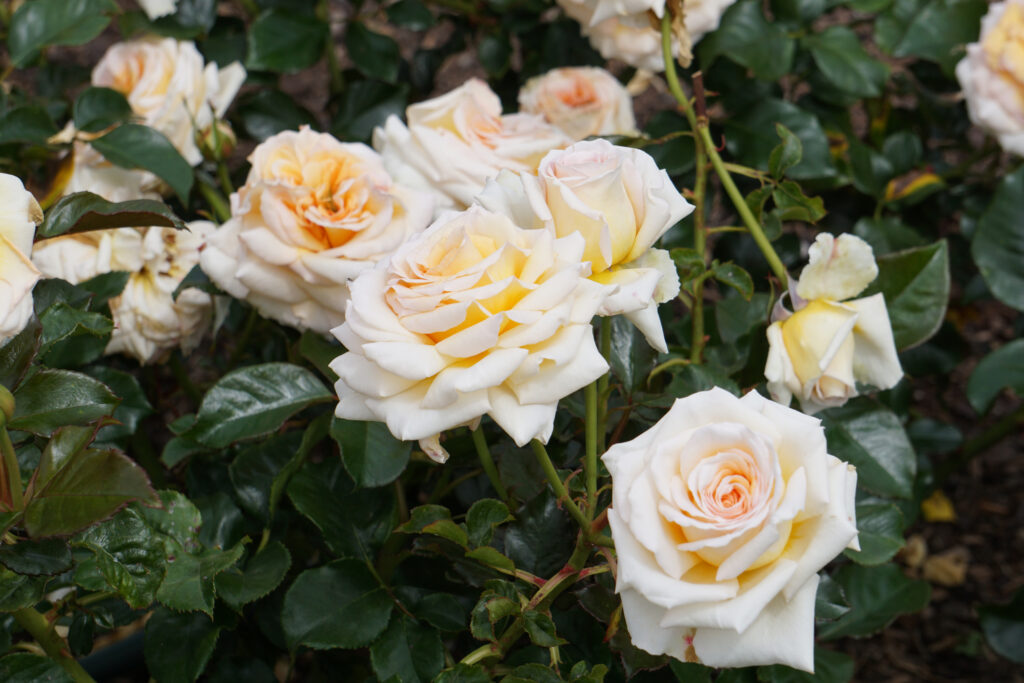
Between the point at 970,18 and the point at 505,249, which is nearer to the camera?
the point at 505,249

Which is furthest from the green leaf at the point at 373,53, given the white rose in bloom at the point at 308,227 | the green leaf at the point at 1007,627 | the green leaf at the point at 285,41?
the green leaf at the point at 1007,627

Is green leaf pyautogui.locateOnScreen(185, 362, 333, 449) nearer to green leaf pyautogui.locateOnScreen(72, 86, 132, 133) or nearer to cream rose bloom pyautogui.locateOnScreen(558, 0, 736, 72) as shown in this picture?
green leaf pyautogui.locateOnScreen(72, 86, 132, 133)

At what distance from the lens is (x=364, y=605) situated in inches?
32.6

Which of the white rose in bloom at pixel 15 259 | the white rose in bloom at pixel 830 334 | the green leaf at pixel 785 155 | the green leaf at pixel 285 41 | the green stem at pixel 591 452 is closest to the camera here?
the white rose in bloom at pixel 15 259

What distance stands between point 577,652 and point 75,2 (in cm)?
95

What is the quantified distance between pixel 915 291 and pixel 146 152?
0.79m

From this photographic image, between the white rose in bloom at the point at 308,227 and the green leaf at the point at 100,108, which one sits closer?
the white rose in bloom at the point at 308,227

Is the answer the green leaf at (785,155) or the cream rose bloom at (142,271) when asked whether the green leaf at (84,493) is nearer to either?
the cream rose bloom at (142,271)

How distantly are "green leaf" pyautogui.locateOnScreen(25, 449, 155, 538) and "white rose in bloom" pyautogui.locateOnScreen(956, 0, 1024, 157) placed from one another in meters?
1.07

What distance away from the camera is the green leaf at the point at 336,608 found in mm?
800

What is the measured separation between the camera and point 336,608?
82cm

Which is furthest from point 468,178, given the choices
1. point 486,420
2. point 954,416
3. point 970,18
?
point 954,416

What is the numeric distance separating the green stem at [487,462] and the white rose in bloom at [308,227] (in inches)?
8.2

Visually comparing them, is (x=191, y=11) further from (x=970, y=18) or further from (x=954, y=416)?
(x=954, y=416)
